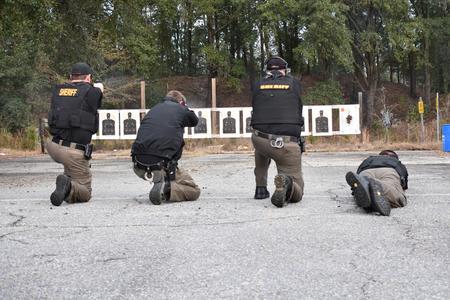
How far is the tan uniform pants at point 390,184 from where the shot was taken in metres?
6.33

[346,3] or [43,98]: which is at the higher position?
[346,3]

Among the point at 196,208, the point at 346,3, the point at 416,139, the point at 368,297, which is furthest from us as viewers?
the point at 346,3

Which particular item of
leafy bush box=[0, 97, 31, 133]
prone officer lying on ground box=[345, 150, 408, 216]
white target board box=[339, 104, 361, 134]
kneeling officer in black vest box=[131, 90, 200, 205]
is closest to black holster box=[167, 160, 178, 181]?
kneeling officer in black vest box=[131, 90, 200, 205]

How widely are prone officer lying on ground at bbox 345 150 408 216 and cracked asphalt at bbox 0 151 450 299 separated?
0.49 ft

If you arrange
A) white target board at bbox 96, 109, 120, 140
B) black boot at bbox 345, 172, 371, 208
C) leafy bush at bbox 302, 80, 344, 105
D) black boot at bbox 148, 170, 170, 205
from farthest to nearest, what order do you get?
1. leafy bush at bbox 302, 80, 344, 105
2. white target board at bbox 96, 109, 120, 140
3. black boot at bbox 148, 170, 170, 205
4. black boot at bbox 345, 172, 371, 208

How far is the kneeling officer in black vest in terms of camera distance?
23.4 feet

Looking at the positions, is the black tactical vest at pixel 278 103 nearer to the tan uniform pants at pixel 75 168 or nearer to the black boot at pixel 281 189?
the black boot at pixel 281 189

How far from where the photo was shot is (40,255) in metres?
4.30

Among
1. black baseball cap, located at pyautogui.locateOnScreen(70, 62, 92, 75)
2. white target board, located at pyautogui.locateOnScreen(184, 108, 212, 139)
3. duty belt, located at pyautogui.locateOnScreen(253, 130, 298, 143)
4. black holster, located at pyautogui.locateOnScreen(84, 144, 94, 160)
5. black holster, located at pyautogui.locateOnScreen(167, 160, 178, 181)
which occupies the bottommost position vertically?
black holster, located at pyautogui.locateOnScreen(167, 160, 178, 181)

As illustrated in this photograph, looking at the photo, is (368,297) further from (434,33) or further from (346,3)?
(434,33)

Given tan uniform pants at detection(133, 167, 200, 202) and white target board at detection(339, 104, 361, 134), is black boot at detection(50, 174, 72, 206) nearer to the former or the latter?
tan uniform pants at detection(133, 167, 200, 202)

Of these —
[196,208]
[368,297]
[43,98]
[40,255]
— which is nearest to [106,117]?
[43,98]

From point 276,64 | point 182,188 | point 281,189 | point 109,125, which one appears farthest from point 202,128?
point 281,189

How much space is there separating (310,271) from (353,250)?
2.32 ft
